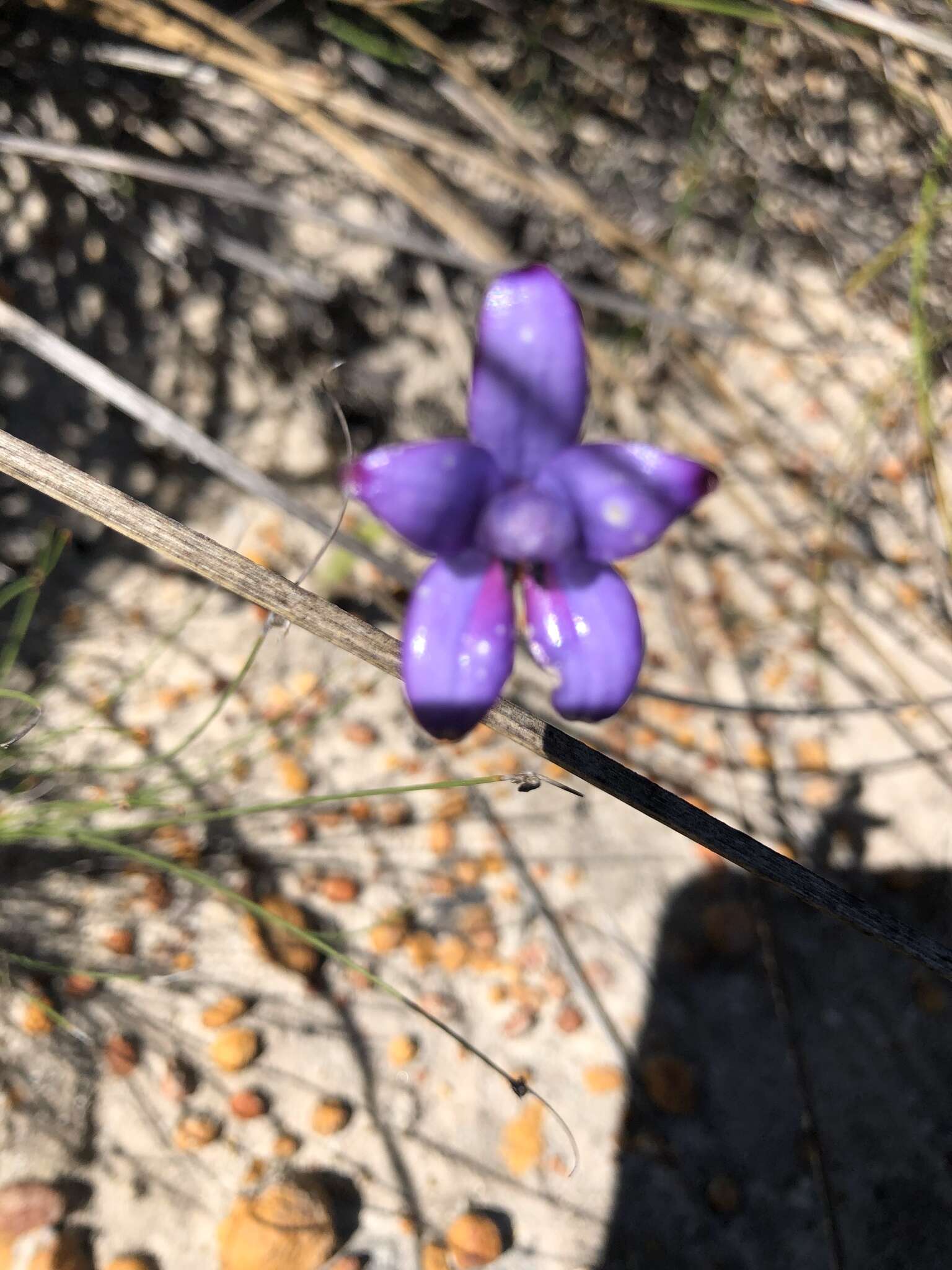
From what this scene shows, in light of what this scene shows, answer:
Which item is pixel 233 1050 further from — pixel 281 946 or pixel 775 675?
pixel 775 675

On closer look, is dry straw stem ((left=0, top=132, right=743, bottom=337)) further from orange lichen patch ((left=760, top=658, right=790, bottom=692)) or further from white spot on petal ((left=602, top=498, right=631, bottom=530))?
white spot on petal ((left=602, top=498, right=631, bottom=530))

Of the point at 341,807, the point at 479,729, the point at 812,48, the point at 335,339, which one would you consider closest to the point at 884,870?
the point at 479,729

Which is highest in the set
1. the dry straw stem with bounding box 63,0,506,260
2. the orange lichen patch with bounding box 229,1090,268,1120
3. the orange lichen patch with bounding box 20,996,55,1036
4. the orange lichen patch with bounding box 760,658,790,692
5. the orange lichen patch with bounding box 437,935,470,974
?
the dry straw stem with bounding box 63,0,506,260

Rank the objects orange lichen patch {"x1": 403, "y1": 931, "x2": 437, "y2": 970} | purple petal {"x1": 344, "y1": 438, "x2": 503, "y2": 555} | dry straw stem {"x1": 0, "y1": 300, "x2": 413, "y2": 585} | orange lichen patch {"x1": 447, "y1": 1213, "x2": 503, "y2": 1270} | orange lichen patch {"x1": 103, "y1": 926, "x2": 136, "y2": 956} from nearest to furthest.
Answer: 1. purple petal {"x1": 344, "y1": 438, "x2": 503, "y2": 555}
2. dry straw stem {"x1": 0, "y1": 300, "x2": 413, "y2": 585}
3. orange lichen patch {"x1": 447, "y1": 1213, "x2": 503, "y2": 1270}
4. orange lichen patch {"x1": 103, "y1": 926, "x2": 136, "y2": 956}
5. orange lichen patch {"x1": 403, "y1": 931, "x2": 437, "y2": 970}

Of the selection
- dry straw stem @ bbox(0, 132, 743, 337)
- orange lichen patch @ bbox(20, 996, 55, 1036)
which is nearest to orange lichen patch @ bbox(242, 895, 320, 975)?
orange lichen patch @ bbox(20, 996, 55, 1036)

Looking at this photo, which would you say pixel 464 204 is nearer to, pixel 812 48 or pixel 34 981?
pixel 812 48

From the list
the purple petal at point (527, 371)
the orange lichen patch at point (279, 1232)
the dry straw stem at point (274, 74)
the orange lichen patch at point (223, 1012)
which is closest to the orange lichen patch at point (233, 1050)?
the orange lichen patch at point (223, 1012)
